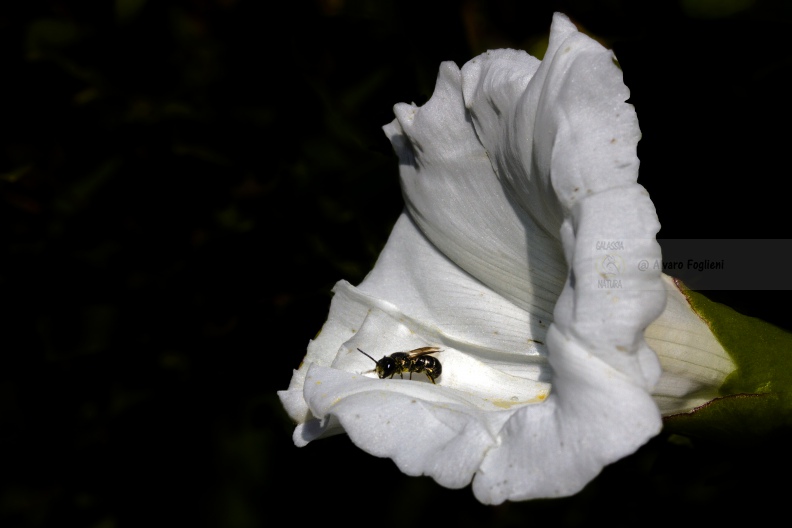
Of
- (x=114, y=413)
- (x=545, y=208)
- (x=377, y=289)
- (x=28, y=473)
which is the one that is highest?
(x=545, y=208)

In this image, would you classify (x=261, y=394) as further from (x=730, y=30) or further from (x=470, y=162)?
(x=730, y=30)

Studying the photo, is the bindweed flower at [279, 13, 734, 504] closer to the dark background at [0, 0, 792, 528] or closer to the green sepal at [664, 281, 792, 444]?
the green sepal at [664, 281, 792, 444]

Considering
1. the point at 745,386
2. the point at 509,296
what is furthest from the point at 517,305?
the point at 745,386

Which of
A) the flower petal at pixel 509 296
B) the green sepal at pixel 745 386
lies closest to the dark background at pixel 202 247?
the flower petal at pixel 509 296

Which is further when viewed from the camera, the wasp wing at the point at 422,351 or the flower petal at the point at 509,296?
the wasp wing at the point at 422,351

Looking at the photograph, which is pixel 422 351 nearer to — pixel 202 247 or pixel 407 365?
pixel 407 365

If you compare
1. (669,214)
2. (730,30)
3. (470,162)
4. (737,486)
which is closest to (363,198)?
(470,162)

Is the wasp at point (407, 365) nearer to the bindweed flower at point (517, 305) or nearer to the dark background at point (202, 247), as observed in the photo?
the bindweed flower at point (517, 305)
